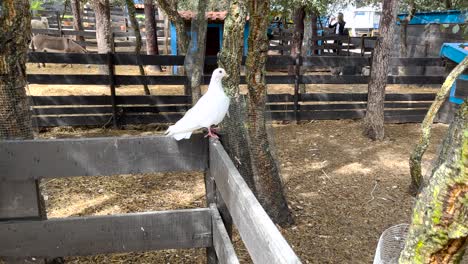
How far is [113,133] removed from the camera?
269 inches

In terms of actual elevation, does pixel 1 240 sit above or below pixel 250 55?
below

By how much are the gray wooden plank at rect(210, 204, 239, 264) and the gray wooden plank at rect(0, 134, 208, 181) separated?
0.95 ft

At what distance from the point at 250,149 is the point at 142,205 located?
1439 millimetres

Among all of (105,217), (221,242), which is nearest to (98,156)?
(105,217)

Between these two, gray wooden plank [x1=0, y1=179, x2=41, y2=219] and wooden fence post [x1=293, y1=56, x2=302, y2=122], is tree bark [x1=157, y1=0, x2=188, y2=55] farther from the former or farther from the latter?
gray wooden plank [x1=0, y1=179, x2=41, y2=219]

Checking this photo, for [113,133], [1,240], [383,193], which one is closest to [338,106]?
[383,193]

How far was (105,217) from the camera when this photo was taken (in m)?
2.18

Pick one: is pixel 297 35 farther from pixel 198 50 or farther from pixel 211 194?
pixel 211 194

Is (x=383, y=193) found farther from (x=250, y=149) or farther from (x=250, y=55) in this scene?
(x=250, y=55)

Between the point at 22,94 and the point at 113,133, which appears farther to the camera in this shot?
the point at 113,133

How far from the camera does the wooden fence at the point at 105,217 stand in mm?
1996

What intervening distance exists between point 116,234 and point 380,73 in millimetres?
5437

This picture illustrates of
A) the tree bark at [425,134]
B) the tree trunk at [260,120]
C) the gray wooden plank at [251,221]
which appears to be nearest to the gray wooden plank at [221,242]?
the gray wooden plank at [251,221]

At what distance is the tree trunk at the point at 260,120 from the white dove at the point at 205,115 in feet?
3.23
